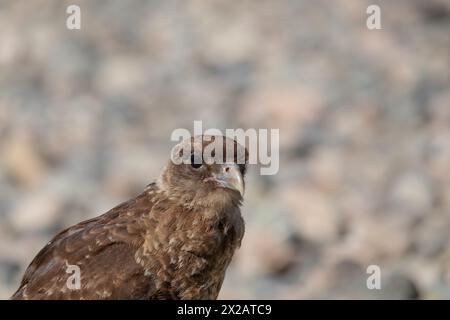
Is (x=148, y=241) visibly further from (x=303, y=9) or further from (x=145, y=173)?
(x=303, y=9)

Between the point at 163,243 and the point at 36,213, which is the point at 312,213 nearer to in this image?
the point at 36,213

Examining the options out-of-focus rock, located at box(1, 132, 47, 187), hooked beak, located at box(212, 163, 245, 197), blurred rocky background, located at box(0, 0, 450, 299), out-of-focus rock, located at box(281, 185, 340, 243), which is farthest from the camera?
out-of-focus rock, located at box(1, 132, 47, 187)

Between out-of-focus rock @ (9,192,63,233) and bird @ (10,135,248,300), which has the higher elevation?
out-of-focus rock @ (9,192,63,233)

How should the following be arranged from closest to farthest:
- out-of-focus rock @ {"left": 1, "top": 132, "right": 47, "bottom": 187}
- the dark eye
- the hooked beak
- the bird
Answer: the bird < the hooked beak < the dark eye < out-of-focus rock @ {"left": 1, "top": 132, "right": 47, "bottom": 187}

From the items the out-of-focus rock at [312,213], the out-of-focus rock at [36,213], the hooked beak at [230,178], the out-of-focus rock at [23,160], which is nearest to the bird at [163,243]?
the hooked beak at [230,178]

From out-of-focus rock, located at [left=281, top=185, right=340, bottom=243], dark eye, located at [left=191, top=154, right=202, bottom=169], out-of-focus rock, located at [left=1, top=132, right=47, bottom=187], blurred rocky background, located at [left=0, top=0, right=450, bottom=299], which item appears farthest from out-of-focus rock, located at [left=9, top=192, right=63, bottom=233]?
dark eye, located at [left=191, top=154, right=202, bottom=169]

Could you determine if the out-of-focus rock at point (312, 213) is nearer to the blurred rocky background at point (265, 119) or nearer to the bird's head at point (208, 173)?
the blurred rocky background at point (265, 119)

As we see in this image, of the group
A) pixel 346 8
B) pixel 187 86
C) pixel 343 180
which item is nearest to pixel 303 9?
pixel 346 8

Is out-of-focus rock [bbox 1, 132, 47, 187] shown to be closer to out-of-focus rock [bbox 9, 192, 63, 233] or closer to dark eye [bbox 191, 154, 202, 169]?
out-of-focus rock [bbox 9, 192, 63, 233]

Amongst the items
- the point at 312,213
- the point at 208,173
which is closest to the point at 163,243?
the point at 208,173
